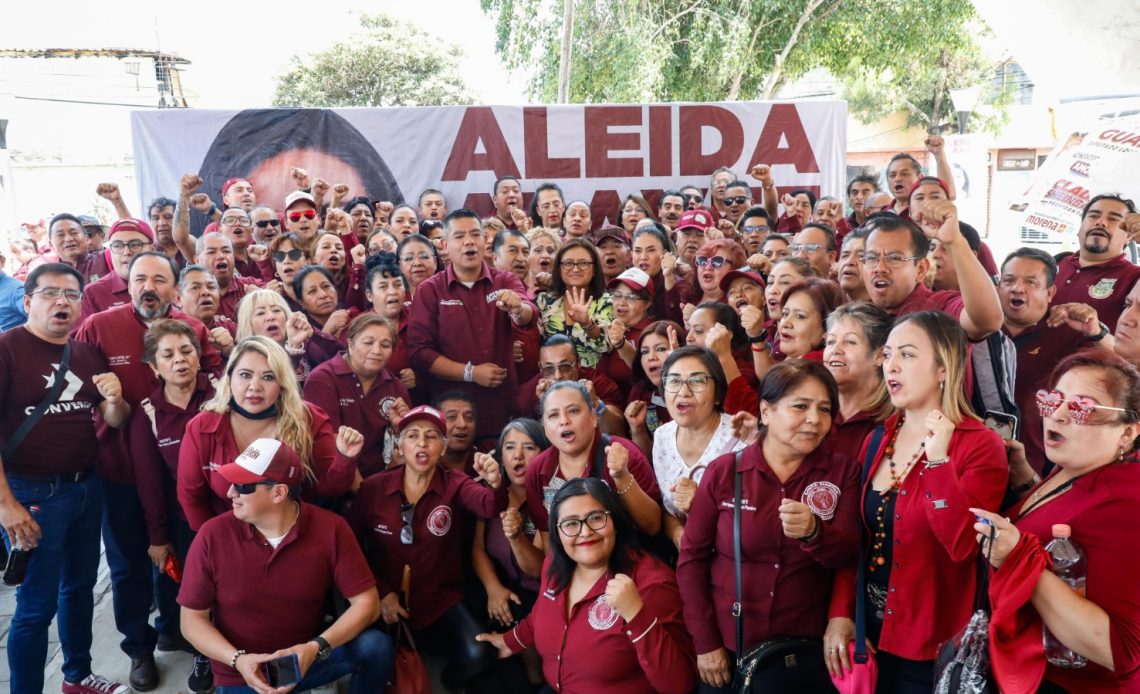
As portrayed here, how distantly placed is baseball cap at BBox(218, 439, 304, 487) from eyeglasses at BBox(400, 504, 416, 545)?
56 cm

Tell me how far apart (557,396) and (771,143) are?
19.3ft

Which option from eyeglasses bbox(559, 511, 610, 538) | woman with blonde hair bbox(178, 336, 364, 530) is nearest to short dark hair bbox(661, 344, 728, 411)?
eyeglasses bbox(559, 511, 610, 538)

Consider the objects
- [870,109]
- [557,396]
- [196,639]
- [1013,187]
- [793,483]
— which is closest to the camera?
[793,483]

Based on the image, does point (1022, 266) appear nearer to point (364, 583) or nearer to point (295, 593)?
point (364, 583)

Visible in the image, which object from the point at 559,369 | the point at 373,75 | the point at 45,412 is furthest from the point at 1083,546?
the point at 373,75

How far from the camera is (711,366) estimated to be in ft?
10.7

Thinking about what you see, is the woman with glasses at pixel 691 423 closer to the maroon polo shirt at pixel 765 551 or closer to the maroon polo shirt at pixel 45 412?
the maroon polo shirt at pixel 765 551

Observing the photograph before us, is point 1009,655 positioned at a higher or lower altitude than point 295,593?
higher

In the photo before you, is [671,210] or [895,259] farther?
[671,210]

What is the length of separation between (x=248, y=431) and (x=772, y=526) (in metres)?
2.24

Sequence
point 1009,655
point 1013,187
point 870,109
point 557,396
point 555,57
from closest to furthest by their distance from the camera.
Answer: point 1009,655
point 557,396
point 555,57
point 1013,187
point 870,109

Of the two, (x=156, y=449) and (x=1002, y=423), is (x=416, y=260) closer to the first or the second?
(x=156, y=449)

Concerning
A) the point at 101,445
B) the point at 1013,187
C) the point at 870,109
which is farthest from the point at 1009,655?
the point at 870,109

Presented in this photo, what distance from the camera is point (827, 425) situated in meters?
2.71
